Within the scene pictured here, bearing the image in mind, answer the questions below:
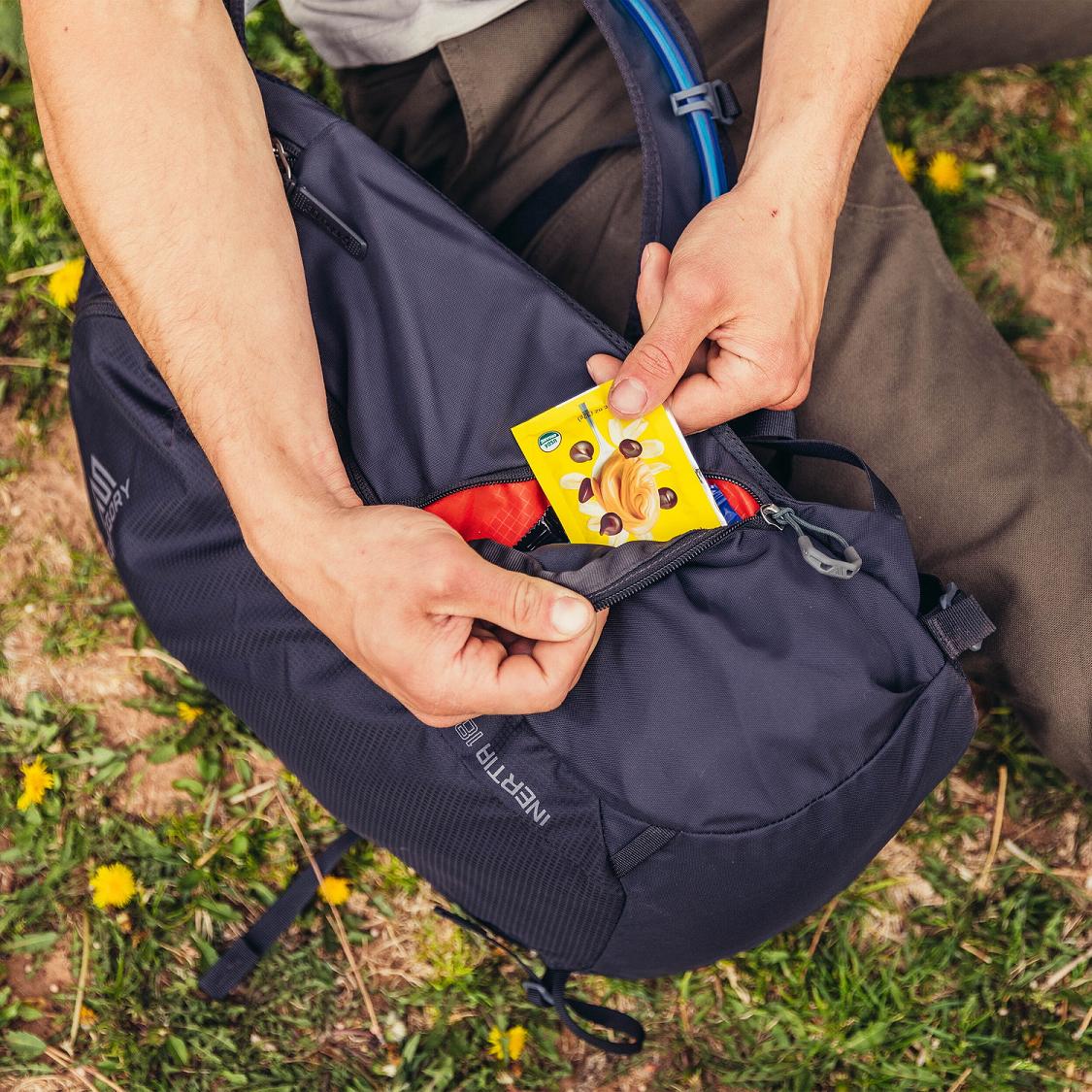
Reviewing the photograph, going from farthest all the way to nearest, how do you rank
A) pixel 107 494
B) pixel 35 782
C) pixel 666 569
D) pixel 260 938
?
pixel 35 782 < pixel 260 938 < pixel 107 494 < pixel 666 569

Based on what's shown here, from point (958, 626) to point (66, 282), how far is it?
1.88 m

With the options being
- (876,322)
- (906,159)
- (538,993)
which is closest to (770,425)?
(876,322)

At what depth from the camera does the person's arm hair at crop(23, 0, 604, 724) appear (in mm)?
1247

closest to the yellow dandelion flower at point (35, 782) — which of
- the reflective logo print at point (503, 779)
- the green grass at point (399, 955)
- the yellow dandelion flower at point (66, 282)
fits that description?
the green grass at point (399, 955)

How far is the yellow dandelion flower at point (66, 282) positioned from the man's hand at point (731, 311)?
1.33 meters

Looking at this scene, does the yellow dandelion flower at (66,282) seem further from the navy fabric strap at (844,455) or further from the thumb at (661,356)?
the navy fabric strap at (844,455)

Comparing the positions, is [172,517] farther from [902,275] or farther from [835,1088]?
[835,1088]

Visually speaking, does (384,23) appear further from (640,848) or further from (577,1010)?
(577,1010)

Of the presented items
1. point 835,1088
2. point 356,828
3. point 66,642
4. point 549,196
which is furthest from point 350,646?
point 835,1088

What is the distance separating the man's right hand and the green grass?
0.86 metres

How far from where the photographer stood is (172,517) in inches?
59.7

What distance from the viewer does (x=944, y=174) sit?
2199mm

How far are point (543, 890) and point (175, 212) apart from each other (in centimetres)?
107

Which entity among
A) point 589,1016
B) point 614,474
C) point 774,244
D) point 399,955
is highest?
point 774,244
